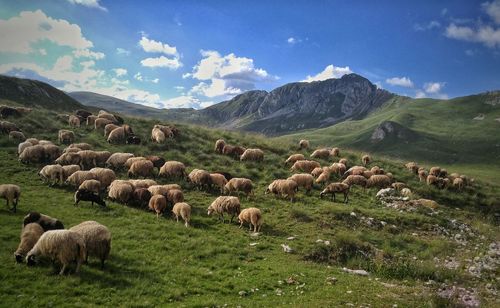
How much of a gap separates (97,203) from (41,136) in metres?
14.5

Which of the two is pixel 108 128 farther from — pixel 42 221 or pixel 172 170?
pixel 42 221

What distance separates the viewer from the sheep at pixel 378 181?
28.0 m

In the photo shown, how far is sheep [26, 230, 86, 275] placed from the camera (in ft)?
33.2

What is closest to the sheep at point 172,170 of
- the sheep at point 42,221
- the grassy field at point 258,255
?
the grassy field at point 258,255

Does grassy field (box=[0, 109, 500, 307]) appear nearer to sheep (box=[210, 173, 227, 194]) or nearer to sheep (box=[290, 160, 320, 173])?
sheep (box=[210, 173, 227, 194])

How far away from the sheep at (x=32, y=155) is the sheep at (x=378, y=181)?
74.0 feet

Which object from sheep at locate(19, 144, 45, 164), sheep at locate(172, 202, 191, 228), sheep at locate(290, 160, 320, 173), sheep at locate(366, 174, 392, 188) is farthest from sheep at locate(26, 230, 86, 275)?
sheep at locate(366, 174, 392, 188)

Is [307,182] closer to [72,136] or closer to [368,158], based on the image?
[368,158]

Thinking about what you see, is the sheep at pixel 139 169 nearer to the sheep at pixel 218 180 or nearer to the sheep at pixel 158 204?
the sheep at pixel 218 180

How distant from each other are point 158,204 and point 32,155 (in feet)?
35.2

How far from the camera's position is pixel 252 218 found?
675 inches

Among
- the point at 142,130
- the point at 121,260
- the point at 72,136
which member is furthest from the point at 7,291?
the point at 142,130

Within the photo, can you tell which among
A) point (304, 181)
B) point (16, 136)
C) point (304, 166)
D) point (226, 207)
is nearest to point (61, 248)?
point (226, 207)

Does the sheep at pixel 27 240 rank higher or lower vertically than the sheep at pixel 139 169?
lower
